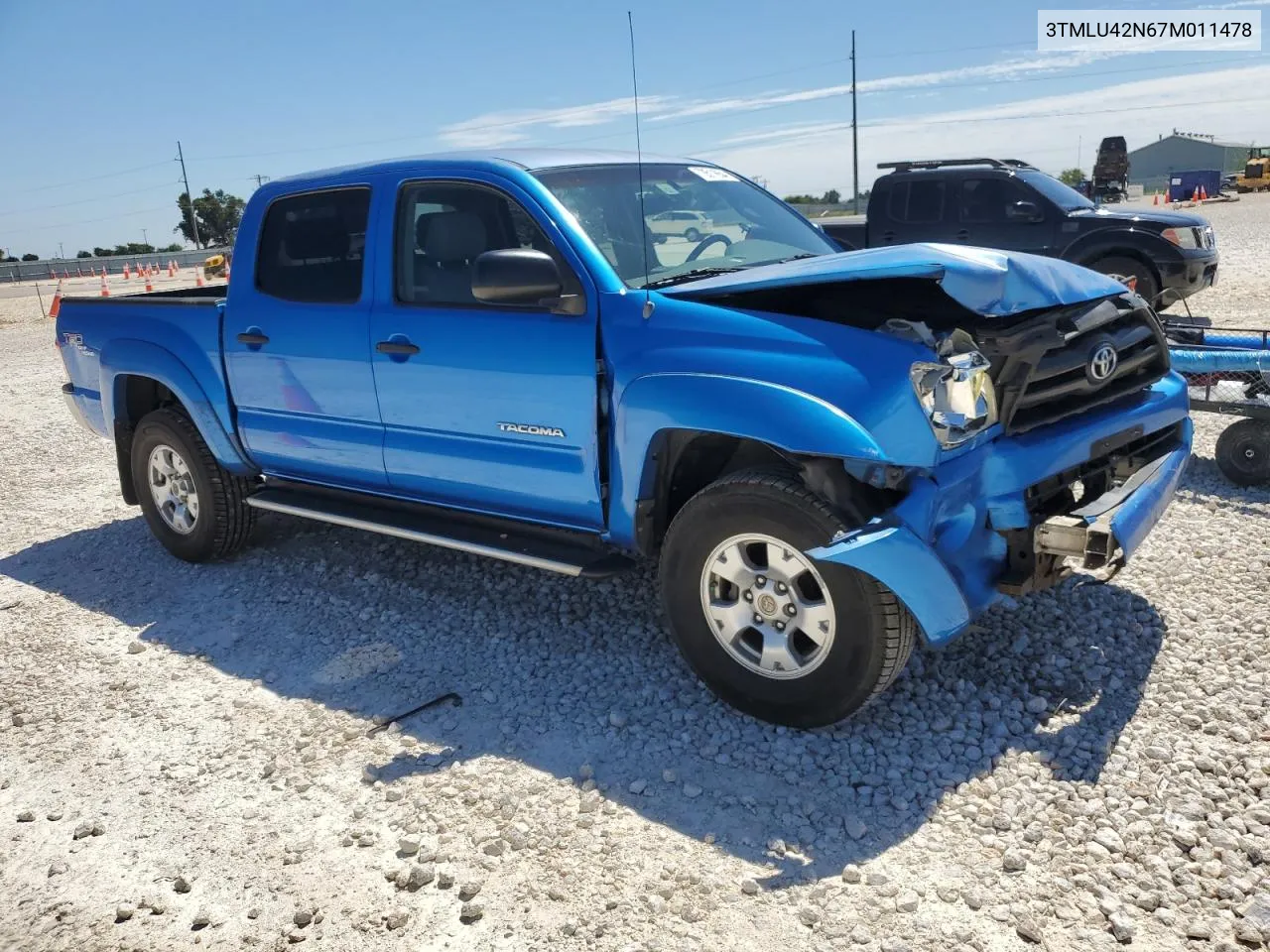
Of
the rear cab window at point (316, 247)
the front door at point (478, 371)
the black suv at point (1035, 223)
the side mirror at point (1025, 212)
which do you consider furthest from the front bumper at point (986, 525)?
the side mirror at point (1025, 212)

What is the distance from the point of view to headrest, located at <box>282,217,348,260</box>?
494 cm

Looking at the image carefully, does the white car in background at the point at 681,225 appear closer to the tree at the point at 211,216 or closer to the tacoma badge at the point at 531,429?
the tacoma badge at the point at 531,429

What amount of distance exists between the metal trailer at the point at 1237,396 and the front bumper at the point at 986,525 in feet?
7.46

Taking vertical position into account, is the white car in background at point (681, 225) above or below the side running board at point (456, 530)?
above

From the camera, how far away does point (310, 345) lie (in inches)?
195

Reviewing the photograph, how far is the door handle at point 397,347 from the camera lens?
4.51m

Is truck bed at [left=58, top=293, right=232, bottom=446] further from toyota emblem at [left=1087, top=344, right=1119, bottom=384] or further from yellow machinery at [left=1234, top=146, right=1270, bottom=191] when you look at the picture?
yellow machinery at [left=1234, top=146, right=1270, bottom=191]

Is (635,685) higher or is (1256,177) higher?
(1256,177)

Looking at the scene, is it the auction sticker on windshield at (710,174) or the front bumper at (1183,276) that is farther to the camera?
the front bumper at (1183,276)

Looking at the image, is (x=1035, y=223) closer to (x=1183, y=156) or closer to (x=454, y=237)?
(x=454, y=237)

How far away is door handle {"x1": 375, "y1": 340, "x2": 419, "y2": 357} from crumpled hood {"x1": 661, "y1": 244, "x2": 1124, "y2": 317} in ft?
4.05

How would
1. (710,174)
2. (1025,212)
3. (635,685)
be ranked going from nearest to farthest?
(635,685) < (710,174) < (1025,212)

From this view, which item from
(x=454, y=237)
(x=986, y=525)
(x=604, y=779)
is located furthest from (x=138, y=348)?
(x=986, y=525)

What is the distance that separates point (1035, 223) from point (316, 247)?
914 cm
